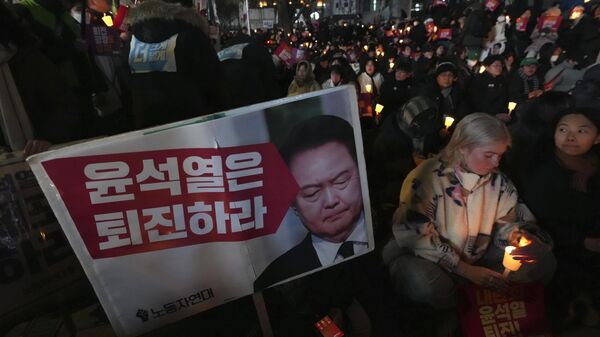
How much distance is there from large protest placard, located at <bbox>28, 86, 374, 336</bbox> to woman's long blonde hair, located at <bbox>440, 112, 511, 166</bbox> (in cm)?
97

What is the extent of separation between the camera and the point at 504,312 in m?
2.36

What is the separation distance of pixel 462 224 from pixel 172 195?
6.41ft

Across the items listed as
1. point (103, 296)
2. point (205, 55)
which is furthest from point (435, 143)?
point (103, 296)

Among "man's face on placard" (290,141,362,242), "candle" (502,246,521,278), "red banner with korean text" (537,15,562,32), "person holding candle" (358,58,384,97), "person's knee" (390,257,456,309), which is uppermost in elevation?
"red banner with korean text" (537,15,562,32)

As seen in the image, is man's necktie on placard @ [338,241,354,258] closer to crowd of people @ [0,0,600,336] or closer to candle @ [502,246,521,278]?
crowd of people @ [0,0,600,336]

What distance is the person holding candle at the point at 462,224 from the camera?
7.72ft

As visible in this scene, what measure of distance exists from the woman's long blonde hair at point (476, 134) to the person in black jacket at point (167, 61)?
1.90 meters

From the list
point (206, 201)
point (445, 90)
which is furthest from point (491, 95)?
point (206, 201)

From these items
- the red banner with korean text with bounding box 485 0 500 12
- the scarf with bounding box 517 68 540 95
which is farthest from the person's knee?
the red banner with korean text with bounding box 485 0 500 12

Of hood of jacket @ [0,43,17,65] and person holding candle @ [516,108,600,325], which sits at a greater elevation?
hood of jacket @ [0,43,17,65]

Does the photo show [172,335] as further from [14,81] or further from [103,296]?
[14,81]

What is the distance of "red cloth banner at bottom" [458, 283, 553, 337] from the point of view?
7.64 feet

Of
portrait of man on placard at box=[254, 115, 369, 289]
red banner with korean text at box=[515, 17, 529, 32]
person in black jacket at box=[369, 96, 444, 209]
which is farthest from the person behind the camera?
red banner with korean text at box=[515, 17, 529, 32]

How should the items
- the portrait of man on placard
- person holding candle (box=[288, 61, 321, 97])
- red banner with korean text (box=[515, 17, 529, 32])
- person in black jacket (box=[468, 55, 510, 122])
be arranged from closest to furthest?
1. the portrait of man on placard
2. person in black jacket (box=[468, 55, 510, 122])
3. person holding candle (box=[288, 61, 321, 97])
4. red banner with korean text (box=[515, 17, 529, 32])
